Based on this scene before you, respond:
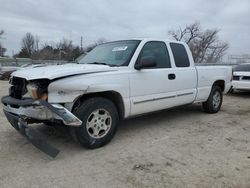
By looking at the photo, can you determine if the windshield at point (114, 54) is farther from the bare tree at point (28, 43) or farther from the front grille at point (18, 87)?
the bare tree at point (28, 43)

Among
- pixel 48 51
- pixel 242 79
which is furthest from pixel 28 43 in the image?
pixel 242 79

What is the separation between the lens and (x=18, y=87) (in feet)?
14.4

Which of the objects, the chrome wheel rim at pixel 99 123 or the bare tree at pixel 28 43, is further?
the bare tree at pixel 28 43

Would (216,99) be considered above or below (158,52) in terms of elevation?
below

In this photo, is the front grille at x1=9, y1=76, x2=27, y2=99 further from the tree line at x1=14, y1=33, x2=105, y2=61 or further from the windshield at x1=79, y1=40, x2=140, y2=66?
the tree line at x1=14, y1=33, x2=105, y2=61

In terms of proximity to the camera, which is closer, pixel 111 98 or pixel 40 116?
pixel 40 116

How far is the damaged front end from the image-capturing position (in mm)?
3756

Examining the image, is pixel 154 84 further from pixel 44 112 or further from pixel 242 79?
pixel 242 79

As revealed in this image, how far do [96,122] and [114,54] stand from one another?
1.49 m

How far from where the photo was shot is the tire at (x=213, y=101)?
7.00 metres

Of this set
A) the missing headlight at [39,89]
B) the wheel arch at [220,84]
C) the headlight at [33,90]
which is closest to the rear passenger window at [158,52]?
the missing headlight at [39,89]

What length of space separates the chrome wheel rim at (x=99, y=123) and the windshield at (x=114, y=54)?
972mm

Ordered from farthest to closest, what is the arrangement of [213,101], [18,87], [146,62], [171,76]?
[213,101] < [171,76] < [146,62] < [18,87]

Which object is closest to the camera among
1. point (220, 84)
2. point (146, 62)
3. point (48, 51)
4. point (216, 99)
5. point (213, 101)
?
point (146, 62)
